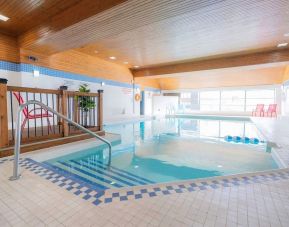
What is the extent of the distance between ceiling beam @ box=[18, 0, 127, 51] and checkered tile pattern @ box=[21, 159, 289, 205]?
2.76 metres

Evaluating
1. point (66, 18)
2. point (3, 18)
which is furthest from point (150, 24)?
point (3, 18)

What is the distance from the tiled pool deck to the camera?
1319 mm

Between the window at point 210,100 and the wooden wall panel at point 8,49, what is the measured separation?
12.3 meters

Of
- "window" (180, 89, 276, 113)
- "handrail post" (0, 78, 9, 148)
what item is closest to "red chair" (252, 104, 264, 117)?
"window" (180, 89, 276, 113)

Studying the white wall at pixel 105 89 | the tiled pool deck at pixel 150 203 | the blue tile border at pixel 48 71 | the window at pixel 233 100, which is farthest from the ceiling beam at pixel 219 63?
the tiled pool deck at pixel 150 203

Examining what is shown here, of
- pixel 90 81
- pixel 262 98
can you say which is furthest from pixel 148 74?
pixel 262 98

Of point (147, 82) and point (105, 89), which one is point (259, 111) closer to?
point (147, 82)

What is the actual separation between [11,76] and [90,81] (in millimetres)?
2865

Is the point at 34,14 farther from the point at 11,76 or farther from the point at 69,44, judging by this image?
the point at 11,76

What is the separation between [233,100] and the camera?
12.9m

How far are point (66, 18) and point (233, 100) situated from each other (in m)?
12.5

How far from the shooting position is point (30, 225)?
4.15ft

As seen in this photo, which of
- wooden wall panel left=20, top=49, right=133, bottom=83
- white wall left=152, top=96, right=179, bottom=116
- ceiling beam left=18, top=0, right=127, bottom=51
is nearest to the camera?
ceiling beam left=18, top=0, right=127, bottom=51

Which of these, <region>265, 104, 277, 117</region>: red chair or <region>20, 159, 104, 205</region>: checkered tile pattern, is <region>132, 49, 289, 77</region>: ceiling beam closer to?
<region>265, 104, 277, 117</region>: red chair
